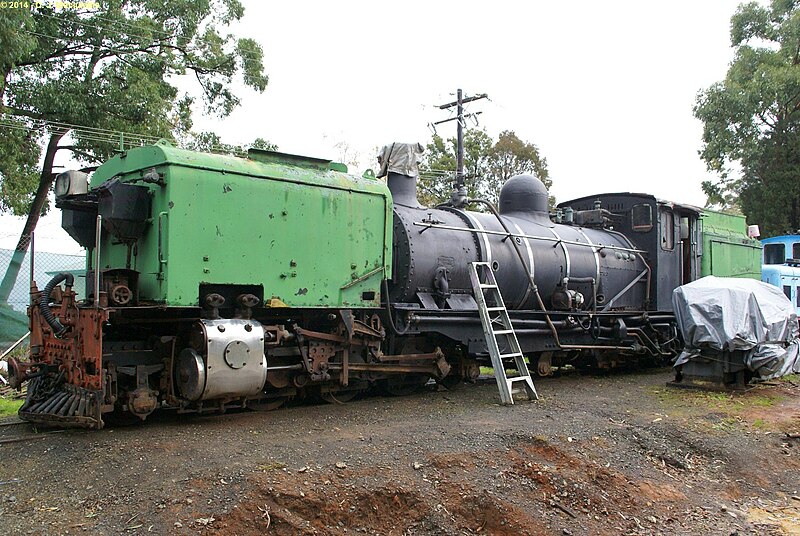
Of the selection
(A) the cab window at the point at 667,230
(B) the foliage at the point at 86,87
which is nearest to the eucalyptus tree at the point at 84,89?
(B) the foliage at the point at 86,87

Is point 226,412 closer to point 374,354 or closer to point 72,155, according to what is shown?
point 374,354

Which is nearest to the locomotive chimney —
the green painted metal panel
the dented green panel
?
the dented green panel

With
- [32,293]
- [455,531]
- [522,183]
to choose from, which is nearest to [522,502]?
[455,531]

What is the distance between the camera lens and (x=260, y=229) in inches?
278

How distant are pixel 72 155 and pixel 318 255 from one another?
10553 mm

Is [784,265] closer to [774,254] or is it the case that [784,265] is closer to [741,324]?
[774,254]

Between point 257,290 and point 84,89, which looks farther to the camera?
point 84,89

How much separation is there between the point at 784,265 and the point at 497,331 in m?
17.6

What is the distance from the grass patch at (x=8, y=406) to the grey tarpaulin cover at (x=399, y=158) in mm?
5609

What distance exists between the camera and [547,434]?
6.71 meters

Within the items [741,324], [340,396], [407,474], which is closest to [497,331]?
[340,396]

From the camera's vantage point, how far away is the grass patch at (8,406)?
8164 mm

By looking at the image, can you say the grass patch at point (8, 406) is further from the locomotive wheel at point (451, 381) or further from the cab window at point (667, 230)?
the cab window at point (667, 230)

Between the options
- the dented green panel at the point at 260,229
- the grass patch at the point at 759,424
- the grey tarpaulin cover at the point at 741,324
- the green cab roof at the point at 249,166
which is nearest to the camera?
the dented green panel at the point at 260,229
